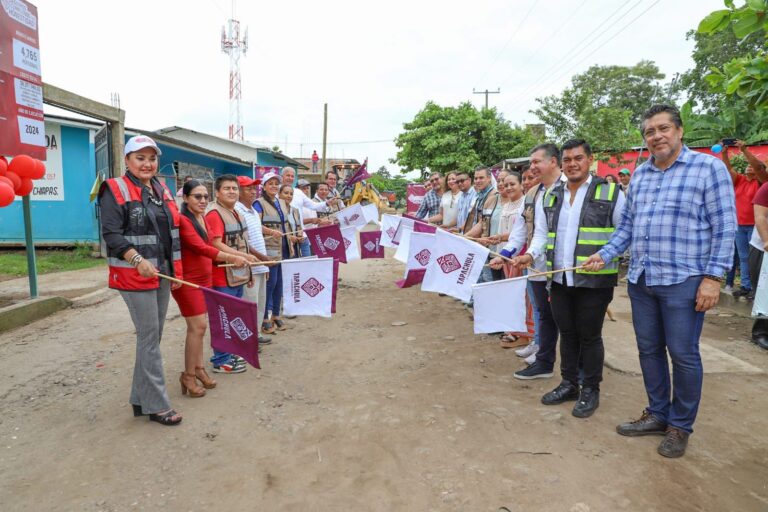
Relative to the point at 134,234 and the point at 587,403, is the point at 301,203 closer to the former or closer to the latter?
the point at 134,234

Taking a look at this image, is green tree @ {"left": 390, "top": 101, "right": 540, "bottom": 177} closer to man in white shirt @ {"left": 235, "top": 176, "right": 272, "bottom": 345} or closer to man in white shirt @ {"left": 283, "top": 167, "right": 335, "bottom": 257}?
man in white shirt @ {"left": 283, "top": 167, "right": 335, "bottom": 257}

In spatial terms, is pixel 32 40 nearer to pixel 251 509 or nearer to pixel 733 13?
pixel 251 509

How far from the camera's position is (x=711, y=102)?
2542 centimetres

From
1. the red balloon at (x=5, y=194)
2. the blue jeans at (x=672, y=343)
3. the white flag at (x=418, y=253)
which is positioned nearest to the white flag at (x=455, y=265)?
the white flag at (x=418, y=253)

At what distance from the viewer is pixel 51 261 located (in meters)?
11.1

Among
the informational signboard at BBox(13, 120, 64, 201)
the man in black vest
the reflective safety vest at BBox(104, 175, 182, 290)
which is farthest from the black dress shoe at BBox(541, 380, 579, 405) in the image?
the informational signboard at BBox(13, 120, 64, 201)

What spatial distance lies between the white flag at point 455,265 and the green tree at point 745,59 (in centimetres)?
221

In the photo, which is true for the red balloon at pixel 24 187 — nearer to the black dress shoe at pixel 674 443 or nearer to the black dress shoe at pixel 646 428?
the black dress shoe at pixel 646 428

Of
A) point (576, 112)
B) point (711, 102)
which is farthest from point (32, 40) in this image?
point (711, 102)

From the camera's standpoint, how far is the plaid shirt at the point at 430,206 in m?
8.44

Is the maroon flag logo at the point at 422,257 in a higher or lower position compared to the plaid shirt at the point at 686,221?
lower

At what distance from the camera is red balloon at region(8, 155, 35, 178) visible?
5777mm

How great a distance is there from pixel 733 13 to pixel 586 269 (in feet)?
5.36

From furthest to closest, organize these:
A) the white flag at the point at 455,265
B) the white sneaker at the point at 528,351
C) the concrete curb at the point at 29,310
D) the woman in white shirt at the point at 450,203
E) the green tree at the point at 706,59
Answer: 1. the green tree at the point at 706,59
2. the woman in white shirt at the point at 450,203
3. the concrete curb at the point at 29,310
4. the white sneaker at the point at 528,351
5. the white flag at the point at 455,265
